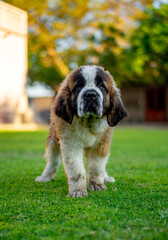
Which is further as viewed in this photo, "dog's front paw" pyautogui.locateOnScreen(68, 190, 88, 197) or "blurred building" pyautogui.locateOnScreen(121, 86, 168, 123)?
"blurred building" pyautogui.locateOnScreen(121, 86, 168, 123)

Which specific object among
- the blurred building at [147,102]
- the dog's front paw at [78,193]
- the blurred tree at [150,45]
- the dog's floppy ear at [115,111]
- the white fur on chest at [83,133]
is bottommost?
the dog's front paw at [78,193]

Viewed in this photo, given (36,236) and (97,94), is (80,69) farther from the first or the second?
(36,236)

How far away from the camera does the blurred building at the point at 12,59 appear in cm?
1602

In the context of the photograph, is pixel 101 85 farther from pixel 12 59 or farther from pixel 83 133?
pixel 12 59

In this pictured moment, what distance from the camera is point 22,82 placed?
19453 mm

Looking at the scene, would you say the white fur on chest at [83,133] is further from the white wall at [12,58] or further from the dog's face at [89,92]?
the white wall at [12,58]

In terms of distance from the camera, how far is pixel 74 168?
391 centimetres

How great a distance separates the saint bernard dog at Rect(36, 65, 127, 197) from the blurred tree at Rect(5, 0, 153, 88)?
19.9 m

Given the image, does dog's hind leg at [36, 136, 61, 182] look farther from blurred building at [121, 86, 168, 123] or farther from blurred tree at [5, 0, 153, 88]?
blurred building at [121, 86, 168, 123]

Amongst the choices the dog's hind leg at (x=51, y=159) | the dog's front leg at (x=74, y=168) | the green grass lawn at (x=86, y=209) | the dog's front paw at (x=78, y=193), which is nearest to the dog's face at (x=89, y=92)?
the dog's front leg at (x=74, y=168)

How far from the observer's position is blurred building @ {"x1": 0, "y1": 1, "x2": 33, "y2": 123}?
16.0 metres

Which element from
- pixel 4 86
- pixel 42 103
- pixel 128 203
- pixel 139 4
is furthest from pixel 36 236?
pixel 42 103

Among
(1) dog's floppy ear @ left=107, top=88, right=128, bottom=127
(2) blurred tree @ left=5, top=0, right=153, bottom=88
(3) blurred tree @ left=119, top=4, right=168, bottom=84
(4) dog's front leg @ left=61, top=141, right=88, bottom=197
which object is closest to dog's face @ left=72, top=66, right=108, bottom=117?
(1) dog's floppy ear @ left=107, top=88, right=128, bottom=127

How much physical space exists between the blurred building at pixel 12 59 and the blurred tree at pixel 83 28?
635 centimetres
